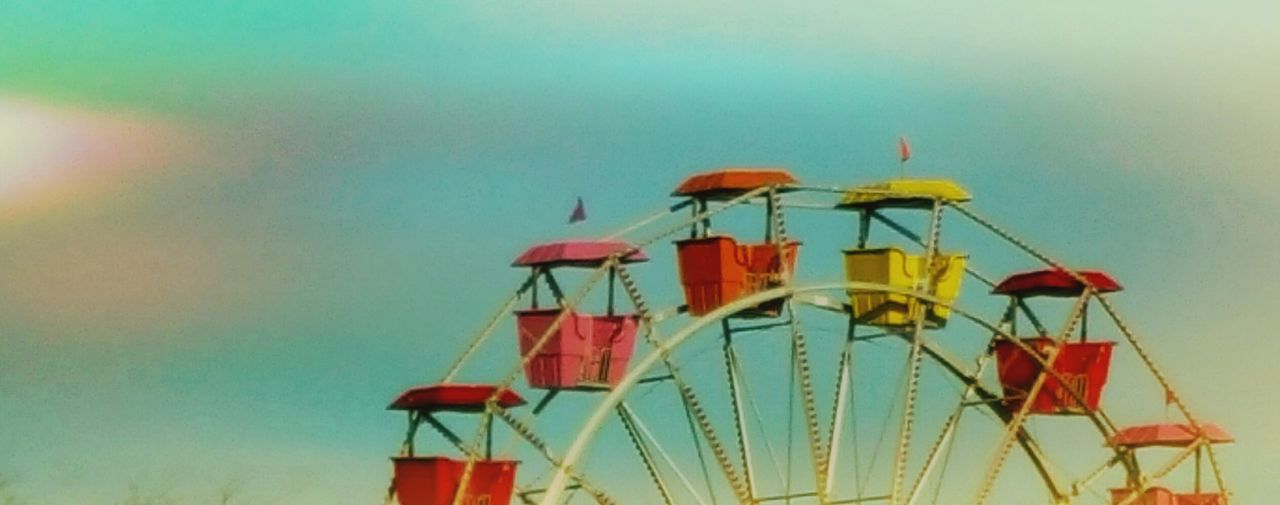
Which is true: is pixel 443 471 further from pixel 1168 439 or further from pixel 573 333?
pixel 1168 439

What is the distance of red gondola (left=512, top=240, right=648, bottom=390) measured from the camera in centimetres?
5047

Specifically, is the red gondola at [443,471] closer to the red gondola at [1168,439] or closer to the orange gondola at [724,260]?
the orange gondola at [724,260]

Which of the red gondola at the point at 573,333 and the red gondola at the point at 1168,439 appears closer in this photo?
the red gondola at the point at 573,333

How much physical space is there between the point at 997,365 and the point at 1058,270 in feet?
6.62

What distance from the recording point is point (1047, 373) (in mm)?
58344

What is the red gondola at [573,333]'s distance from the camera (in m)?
50.5

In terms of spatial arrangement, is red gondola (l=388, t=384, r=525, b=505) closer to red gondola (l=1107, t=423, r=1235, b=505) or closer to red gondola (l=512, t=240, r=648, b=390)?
red gondola (l=512, t=240, r=648, b=390)

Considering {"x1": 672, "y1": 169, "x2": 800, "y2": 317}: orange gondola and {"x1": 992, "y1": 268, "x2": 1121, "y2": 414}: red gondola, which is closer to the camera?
{"x1": 672, "y1": 169, "x2": 800, "y2": 317}: orange gondola

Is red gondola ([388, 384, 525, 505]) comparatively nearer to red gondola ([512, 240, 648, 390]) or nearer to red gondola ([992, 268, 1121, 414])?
red gondola ([512, 240, 648, 390])

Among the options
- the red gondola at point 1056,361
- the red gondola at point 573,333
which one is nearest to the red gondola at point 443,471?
the red gondola at point 573,333

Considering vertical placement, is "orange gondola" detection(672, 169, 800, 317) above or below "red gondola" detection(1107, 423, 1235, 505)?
above

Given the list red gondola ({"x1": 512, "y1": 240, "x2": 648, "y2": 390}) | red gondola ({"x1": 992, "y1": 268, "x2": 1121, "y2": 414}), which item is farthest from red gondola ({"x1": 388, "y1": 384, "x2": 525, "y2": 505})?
red gondola ({"x1": 992, "y1": 268, "x2": 1121, "y2": 414})

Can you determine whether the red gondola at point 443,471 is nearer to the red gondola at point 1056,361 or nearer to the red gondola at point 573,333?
the red gondola at point 573,333

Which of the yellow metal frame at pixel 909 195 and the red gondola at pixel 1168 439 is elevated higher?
the yellow metal frame at pixel 909 195
